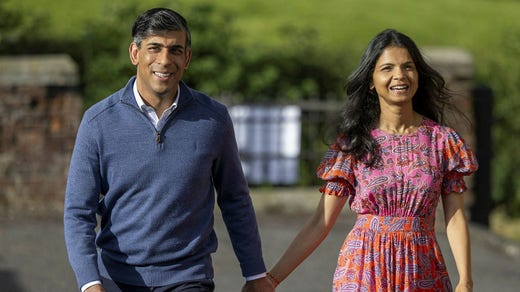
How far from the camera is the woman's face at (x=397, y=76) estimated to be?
466 centimetres

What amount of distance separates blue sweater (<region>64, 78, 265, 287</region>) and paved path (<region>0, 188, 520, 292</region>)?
4063 mm

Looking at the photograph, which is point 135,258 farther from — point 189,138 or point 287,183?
point 287,183

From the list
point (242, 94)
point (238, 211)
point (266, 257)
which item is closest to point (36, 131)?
point (242, 94)

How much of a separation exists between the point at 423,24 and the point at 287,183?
1279cm

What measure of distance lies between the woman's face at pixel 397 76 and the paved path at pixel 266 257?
389cm

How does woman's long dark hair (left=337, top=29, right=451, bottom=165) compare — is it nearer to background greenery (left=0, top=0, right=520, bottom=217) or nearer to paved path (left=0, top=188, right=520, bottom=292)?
paved path (left=0, top=188, right=520, bottom=292)

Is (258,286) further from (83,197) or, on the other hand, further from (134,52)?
(134,52)

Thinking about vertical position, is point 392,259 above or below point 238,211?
below

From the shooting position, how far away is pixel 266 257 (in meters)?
9.83

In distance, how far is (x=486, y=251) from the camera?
418 inches

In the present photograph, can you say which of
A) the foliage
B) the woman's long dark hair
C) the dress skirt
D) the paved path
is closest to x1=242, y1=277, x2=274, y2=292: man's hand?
the dress skirt

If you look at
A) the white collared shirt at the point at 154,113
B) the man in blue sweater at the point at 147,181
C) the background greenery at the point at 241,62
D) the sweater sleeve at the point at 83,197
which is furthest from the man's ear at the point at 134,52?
the background greenery at the point at 241,62

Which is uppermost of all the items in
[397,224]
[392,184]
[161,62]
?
[161,62]

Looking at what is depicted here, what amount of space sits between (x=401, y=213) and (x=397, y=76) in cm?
56
